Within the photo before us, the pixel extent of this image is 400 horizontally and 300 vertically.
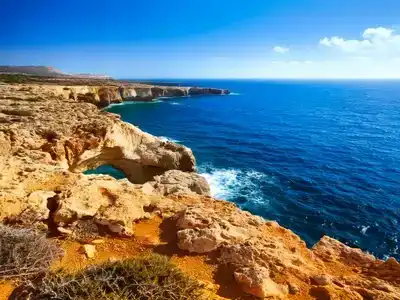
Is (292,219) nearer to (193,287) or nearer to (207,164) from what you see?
(207,164)

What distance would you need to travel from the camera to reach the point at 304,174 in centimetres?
3534

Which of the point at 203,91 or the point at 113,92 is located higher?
the point at 113,92

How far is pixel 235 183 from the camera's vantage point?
32.6 meters

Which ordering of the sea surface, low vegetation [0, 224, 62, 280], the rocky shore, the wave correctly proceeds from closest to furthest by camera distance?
low vegetation [0, 224, 62, 280], the rocky shore, the sea surface, the wave

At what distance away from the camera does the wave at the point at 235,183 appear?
29.0 metres

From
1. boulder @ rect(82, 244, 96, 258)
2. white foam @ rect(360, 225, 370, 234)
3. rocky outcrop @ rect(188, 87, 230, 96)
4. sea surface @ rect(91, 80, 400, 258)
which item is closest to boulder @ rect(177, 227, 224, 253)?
boulder @ rect(82, 244, 96, 258)

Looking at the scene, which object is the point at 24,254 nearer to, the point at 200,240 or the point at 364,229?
the point at 200,240

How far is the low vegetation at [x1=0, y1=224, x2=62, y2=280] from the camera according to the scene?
26.2 feet

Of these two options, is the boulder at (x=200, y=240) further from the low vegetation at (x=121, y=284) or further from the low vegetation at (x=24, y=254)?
the low vegetation at (x=24, y=254)

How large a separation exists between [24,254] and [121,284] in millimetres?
3432

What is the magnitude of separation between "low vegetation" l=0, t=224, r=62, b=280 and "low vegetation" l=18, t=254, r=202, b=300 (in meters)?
0.94

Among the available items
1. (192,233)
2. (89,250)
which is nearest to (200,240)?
(192,233)

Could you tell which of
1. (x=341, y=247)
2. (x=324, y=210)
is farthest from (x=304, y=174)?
(x=341, y=247)

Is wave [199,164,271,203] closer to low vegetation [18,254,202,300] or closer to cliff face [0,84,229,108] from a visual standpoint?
low vegetation [18,254,202,300]
